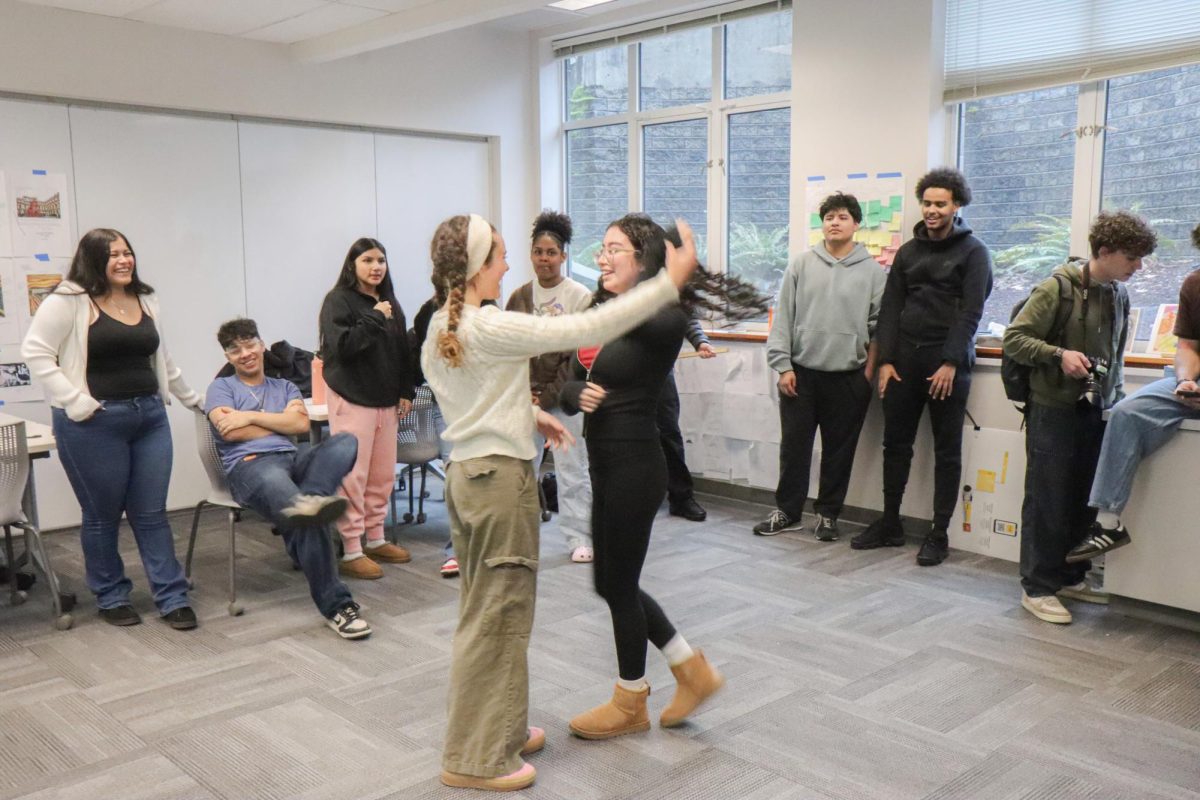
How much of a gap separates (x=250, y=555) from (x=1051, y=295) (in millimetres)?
3456

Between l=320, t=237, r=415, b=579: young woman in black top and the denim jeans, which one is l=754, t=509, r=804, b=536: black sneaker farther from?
l=320, t=237, r=415, b=579: young woman in black top

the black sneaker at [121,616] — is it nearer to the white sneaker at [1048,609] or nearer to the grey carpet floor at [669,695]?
the grey carpet floor at [669,695]

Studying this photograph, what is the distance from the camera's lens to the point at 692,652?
2.74 m

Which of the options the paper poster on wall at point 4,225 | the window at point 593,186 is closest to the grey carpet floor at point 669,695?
the paper poster on wall at point 4,225

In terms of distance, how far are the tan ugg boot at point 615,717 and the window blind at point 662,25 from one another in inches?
152

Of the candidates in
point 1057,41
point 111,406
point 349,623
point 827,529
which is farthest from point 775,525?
point 111,406

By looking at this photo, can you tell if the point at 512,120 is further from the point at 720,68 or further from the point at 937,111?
the point at 937,111

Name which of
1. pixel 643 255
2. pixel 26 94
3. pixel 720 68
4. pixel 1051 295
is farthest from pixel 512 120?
pixel 643 255

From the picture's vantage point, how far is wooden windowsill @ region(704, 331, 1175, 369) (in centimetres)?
403

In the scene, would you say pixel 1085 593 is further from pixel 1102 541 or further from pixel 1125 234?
pixel 1125 234

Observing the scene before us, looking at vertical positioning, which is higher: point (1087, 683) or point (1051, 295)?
point (1051, 295)

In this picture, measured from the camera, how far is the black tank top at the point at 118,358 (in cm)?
349

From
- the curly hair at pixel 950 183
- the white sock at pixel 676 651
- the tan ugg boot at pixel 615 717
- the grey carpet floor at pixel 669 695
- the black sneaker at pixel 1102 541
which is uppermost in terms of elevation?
the curly hair at pixel 950 183

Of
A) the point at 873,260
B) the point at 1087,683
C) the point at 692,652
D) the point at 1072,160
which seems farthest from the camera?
the point at 873,260
